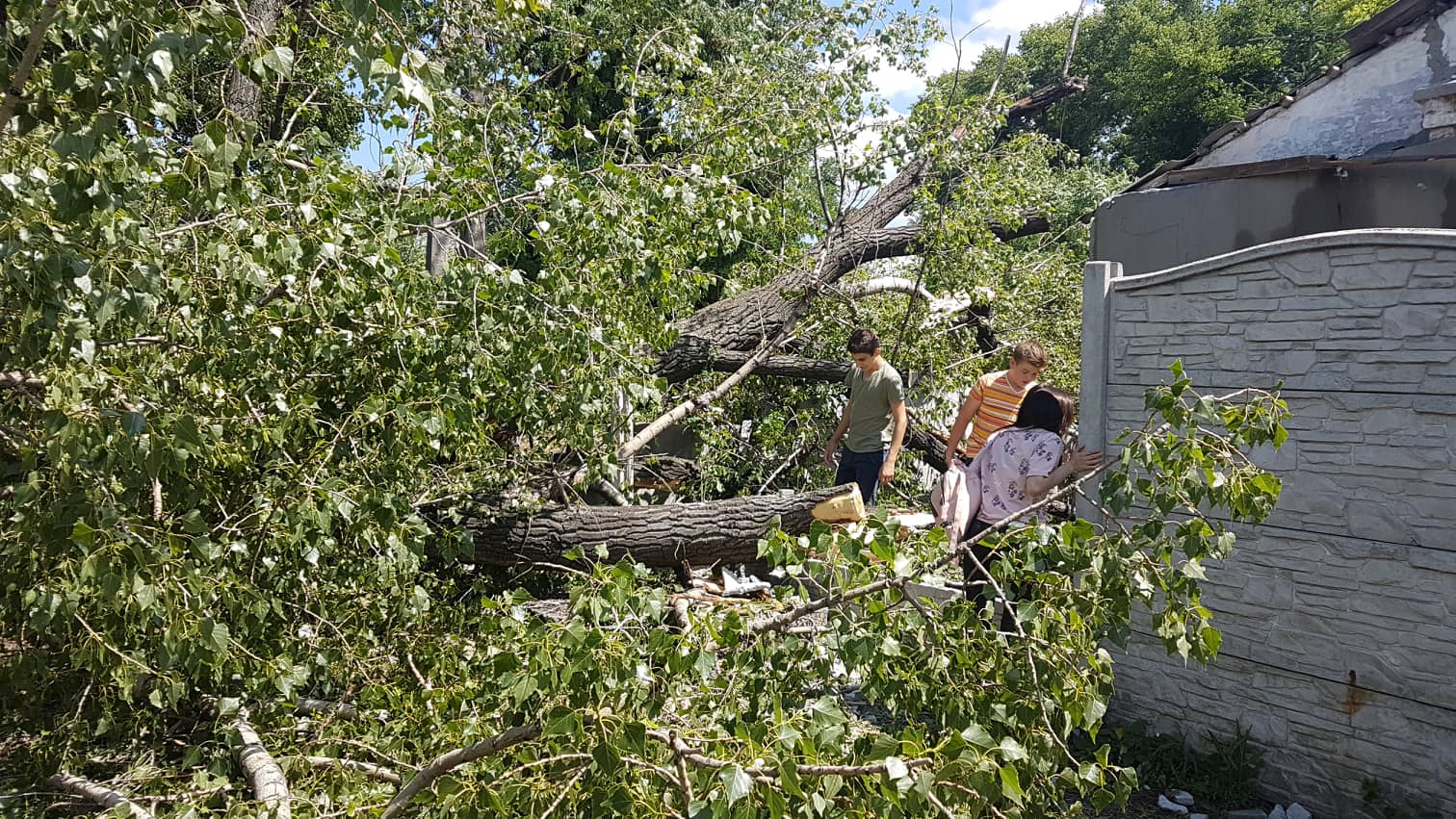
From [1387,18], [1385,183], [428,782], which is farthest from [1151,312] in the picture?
[1387,18]

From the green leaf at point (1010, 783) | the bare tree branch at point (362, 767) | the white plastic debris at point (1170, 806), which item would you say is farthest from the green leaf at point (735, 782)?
the white plastic debris at point (1170, 806)

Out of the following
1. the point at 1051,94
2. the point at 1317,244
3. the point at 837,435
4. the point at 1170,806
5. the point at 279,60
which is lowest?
the point at 1170,806

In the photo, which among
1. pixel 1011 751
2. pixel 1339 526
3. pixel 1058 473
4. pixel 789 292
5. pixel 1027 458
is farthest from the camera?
pixel 789 292

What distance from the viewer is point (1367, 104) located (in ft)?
22.9

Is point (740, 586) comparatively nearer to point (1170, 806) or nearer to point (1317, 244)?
point (1170, 806)

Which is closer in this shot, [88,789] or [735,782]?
[735,782]

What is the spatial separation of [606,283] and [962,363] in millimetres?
4418

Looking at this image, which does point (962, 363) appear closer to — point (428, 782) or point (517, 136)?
point (517, 136)

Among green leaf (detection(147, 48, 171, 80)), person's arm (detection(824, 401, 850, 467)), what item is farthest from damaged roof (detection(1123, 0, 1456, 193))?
green leaf (detection(147, 48, 171, 80))

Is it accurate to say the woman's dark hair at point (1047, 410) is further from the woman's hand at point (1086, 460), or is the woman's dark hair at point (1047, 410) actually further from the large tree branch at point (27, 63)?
the large tree branch at point (27, 63)

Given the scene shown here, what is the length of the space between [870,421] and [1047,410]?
7.00 ft

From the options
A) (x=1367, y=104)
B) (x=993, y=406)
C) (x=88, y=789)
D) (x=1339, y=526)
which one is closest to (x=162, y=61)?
(x=88, y=789)

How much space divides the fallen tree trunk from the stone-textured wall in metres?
2.34

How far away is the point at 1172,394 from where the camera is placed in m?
2.24
